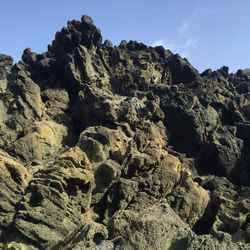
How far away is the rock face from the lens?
15453mm

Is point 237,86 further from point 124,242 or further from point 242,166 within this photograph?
point 124,242

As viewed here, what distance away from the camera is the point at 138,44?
72750 millimetres

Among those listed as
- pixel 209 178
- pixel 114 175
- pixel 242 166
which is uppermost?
pixel 242 166

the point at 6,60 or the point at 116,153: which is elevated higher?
the point at 6,60

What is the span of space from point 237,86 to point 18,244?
5923 centimetres

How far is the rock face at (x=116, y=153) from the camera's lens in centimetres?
1545

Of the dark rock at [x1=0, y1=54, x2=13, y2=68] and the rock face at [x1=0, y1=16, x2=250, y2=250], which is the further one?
the dark rock at [x1=0, y1=54, x2=13, y2=68]

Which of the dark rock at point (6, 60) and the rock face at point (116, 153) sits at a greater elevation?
the dark rock at point (6, 60)

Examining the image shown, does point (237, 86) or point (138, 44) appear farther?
point (138, 44)

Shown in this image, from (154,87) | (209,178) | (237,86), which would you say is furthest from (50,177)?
(237,86)

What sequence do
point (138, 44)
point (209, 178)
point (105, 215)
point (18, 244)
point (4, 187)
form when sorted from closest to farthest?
point (18, 244) < point (4, 187) < point (105, 215) < point (209, 178) < point (138, 44)

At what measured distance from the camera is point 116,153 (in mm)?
28469

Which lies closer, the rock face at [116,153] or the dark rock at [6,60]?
the rock face at [116,153]

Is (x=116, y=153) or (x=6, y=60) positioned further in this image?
(x=6, y=60)
